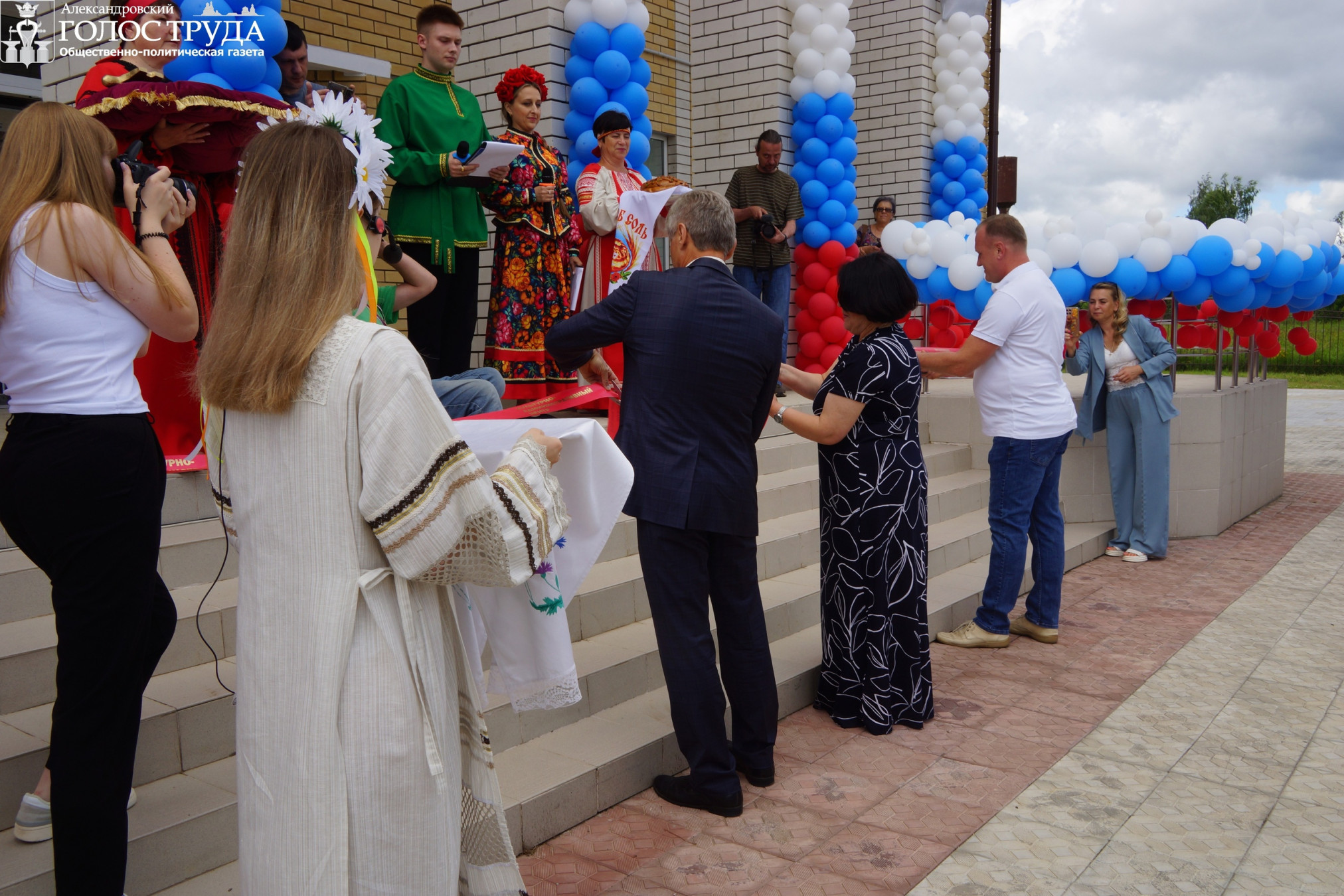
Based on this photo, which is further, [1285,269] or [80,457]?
[1285,269]

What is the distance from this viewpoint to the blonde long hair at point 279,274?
1.81 meters

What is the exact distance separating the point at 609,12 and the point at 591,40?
227mm

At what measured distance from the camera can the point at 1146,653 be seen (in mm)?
5137

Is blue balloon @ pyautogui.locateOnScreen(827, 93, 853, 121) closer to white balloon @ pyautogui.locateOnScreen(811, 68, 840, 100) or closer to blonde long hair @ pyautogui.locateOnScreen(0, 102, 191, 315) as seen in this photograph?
white balloon @ pyautogui.locateOnScreen(811, 68, 840, 100)

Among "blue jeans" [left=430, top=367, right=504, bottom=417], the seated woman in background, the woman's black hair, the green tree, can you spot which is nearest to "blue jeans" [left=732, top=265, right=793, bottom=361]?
the seated woman in background

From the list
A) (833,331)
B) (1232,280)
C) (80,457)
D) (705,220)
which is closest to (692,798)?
(705,220)

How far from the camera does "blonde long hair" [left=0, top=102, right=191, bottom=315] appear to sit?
2225mm

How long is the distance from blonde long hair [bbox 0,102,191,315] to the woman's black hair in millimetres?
2510

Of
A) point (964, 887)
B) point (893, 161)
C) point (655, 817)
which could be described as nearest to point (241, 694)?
point (655, 817)

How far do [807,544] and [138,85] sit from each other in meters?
3.85

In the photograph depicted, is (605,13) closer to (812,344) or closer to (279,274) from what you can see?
(812,344)

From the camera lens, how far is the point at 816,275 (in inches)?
362

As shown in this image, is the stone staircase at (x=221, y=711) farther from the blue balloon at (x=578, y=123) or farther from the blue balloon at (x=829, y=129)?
the blue balloon at (x=829, y=129)

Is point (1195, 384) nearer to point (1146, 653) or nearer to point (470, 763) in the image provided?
point (1146, 653)
